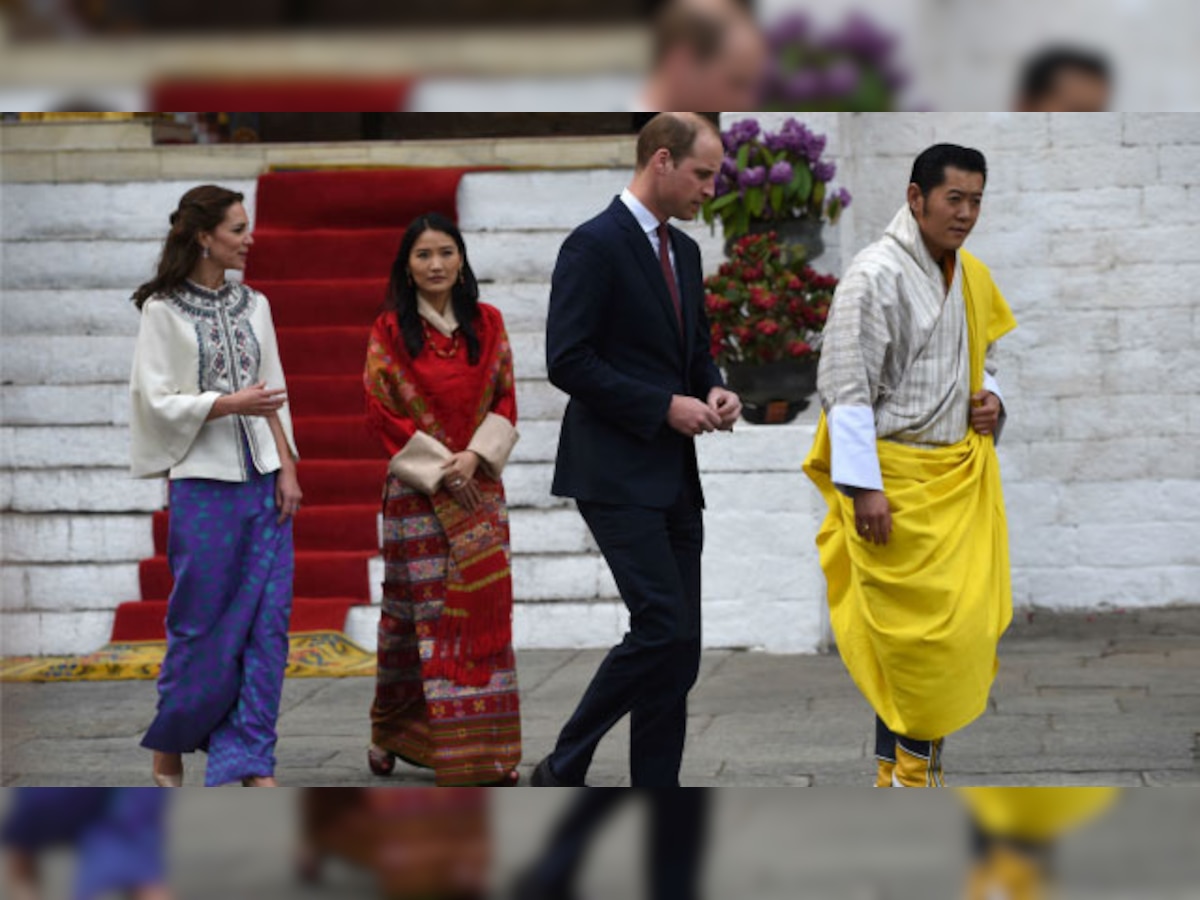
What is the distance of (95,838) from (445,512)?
348 cm

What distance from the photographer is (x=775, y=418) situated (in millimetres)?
7223

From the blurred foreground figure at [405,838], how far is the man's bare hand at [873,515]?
2756 millimetres

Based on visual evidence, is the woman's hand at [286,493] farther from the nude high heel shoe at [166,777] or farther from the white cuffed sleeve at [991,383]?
the white cuffed sleeve at [991,383]

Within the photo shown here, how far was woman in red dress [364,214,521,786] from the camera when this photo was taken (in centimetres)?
509

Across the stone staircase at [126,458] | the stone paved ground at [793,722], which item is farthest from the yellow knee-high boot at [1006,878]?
the stone staircase at [126,458]

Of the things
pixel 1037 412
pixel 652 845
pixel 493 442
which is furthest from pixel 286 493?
pixel 1037 412

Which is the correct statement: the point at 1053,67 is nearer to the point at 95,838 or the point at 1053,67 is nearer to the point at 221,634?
the point at 95,838

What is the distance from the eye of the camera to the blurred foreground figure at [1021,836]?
1604 mm

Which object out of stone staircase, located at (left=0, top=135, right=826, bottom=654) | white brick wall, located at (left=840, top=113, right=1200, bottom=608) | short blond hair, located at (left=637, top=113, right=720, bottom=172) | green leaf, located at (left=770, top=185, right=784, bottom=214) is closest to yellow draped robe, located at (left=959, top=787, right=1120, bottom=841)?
short blond hair, located at (left=637, top=113, right=720, bottom=172)

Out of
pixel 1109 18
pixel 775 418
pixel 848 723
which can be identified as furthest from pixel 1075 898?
pixel 775 418

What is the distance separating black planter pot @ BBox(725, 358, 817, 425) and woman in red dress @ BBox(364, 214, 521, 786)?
6.65 ft

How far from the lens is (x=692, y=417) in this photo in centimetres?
425

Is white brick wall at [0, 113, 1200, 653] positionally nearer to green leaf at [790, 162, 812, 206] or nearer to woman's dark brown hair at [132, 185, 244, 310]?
green leaf at [790, 162, 812, 206]

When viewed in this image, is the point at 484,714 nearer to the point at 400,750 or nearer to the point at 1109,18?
the point at 400,750
